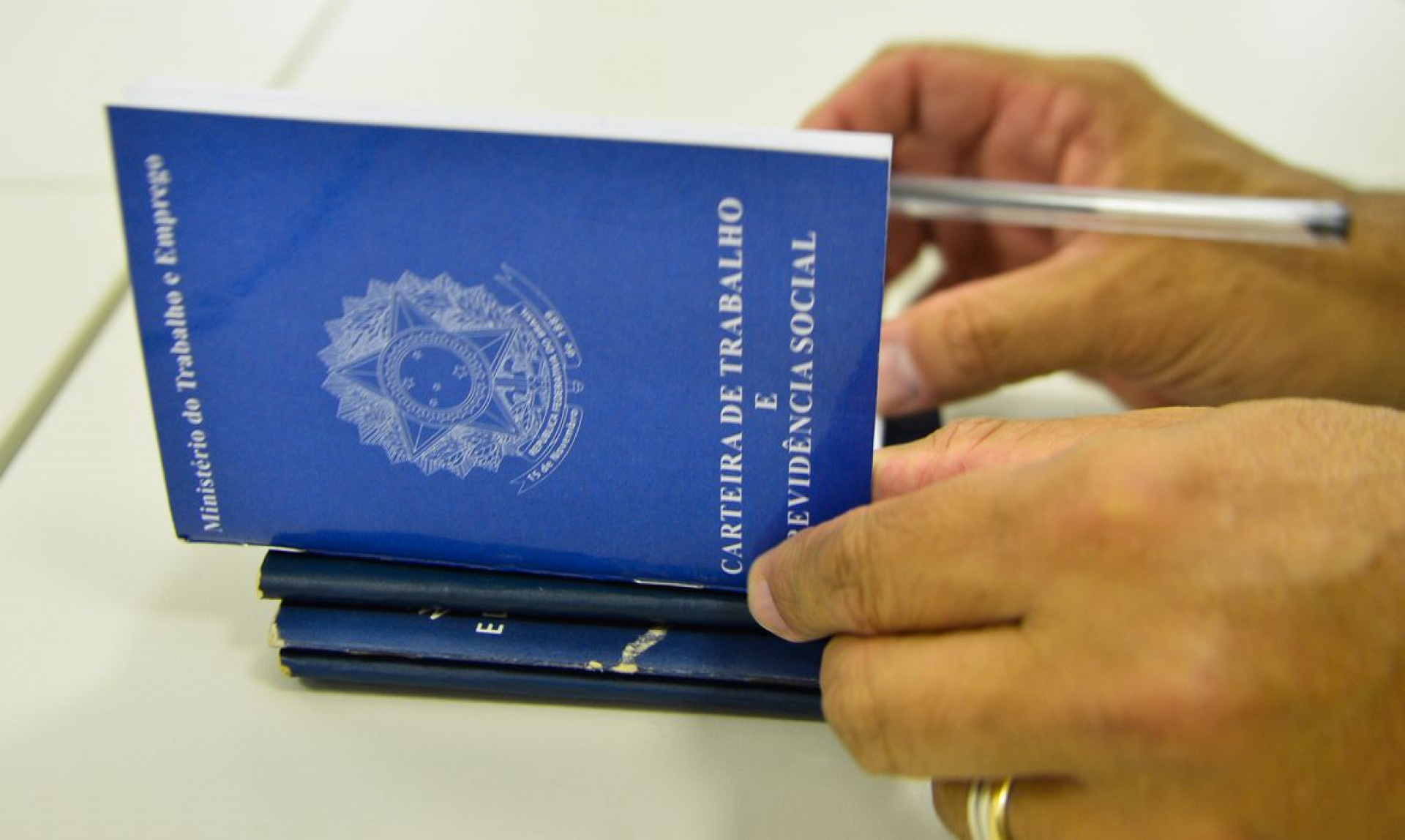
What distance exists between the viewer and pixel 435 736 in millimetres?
550

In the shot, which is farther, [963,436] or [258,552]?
[258,552]

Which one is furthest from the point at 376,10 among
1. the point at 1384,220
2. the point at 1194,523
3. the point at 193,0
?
the point at 1194,523

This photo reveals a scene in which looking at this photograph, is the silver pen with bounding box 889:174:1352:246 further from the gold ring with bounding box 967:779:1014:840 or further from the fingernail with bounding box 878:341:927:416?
the gold ring with bounding box 967:779:1014:840

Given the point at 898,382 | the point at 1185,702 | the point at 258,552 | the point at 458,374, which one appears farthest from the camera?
the point at 898,382

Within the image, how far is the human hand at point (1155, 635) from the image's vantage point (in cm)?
40

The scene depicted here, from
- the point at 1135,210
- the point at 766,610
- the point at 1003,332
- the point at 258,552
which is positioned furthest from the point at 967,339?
the point at 258,552

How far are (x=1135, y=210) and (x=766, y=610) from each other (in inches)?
15.6

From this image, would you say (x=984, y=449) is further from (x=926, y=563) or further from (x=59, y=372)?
(x=59, y=372)

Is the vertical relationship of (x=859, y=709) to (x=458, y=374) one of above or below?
below

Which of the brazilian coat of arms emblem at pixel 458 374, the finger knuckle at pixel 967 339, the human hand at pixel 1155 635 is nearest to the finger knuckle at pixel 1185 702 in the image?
the human hand at pixel 1155 635

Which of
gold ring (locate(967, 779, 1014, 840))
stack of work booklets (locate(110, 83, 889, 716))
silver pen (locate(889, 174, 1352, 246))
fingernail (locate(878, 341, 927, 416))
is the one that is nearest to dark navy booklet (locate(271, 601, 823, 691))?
stack of work booklets (locate(110, 83, 889, 716))

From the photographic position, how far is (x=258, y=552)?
65cm

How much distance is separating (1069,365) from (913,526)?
0.36m

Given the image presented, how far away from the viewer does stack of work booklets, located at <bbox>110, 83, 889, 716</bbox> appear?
450mm
